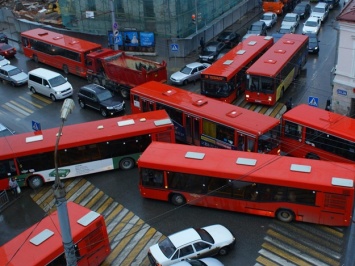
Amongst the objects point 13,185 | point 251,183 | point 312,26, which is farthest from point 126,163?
point 312,26

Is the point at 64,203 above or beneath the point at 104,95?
above

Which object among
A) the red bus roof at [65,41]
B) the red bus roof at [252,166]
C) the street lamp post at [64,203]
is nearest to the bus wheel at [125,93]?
the red bus roof at [65,41]

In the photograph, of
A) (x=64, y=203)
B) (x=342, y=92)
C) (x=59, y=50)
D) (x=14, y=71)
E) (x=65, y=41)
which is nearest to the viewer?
(x=64, y=203)

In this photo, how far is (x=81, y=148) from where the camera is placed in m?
25.9

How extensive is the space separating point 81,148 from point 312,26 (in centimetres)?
3146

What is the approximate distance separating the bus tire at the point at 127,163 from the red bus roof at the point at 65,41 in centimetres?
1582

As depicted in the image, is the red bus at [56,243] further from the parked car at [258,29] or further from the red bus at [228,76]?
the parked car at [258,29]

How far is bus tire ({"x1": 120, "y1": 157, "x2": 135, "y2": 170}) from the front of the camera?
27.0 m

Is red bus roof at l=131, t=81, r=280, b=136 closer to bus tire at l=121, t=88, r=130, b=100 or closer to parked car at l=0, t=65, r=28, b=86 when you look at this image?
bus tire at l=121, t=88, r=130, b=100

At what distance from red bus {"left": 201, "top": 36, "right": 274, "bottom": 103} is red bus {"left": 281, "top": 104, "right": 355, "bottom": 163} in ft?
21.8

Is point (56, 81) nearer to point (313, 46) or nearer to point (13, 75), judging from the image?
point (13, 75)

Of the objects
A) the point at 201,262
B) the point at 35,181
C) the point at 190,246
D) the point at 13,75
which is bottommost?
the point at 35,181

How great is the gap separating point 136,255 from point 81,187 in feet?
22.0

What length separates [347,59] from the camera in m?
29.9
